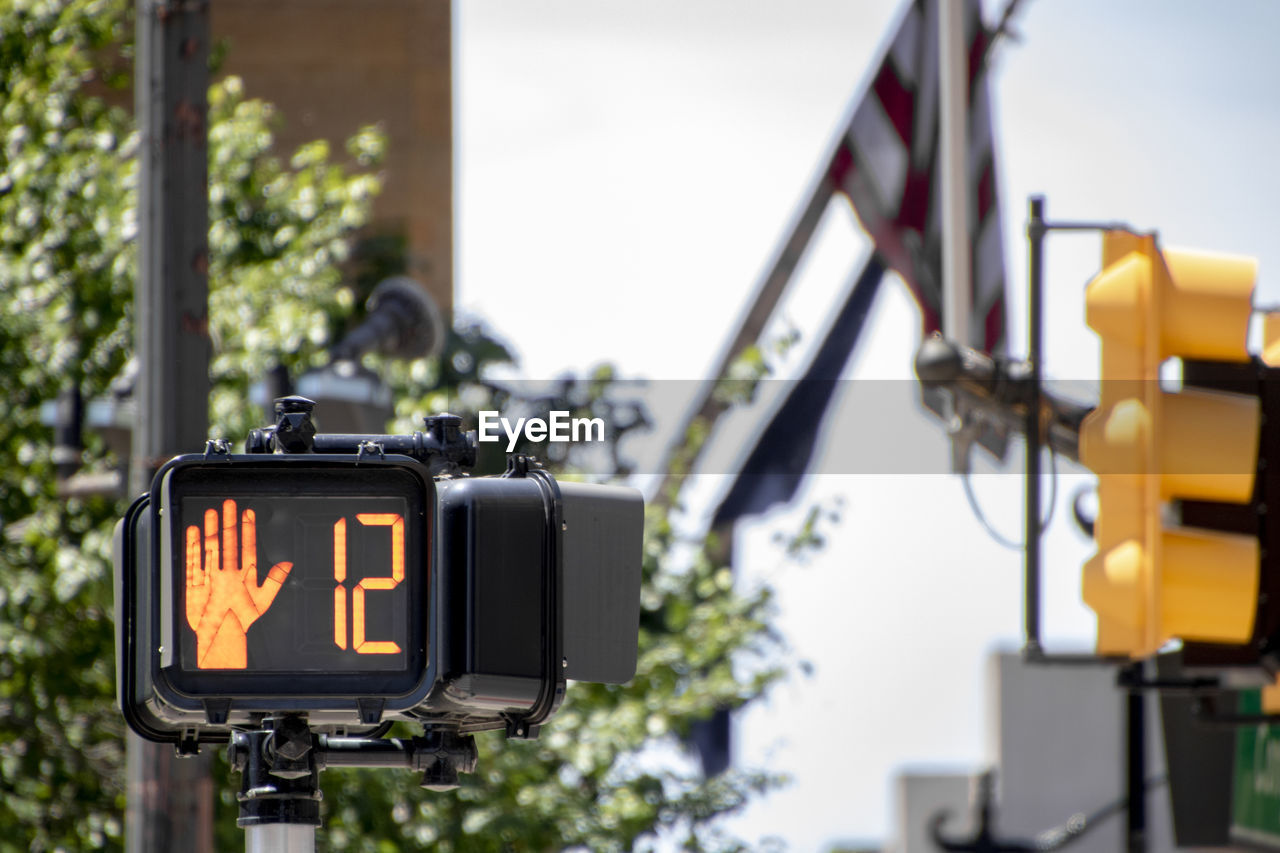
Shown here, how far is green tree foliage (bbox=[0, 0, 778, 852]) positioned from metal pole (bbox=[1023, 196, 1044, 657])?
17.6 feet

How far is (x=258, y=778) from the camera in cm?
348

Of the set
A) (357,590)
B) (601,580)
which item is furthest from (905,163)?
(357,590)

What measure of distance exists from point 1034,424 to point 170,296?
9.72ft

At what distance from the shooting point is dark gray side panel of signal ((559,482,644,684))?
353cm

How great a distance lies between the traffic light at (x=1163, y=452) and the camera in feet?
18.0

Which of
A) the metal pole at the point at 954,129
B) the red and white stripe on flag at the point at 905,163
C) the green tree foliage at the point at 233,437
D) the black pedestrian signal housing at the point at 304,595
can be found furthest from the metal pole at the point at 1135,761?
the red and white stripe on flag at the point at 905,163

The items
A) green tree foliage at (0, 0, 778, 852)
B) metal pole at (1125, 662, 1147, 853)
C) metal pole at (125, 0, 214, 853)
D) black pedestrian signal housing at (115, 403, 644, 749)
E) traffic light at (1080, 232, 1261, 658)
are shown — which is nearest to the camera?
black pedestrian signal housing at (115, 403, 644, 749)

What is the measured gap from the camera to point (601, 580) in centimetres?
361

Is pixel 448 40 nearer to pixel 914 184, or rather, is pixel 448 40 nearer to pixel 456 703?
pixel 914 184

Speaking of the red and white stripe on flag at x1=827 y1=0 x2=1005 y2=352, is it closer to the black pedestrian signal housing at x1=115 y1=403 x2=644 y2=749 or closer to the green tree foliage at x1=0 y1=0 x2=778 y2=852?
the green tree foliage at x1=0 y1=0 x2=778 y2=852

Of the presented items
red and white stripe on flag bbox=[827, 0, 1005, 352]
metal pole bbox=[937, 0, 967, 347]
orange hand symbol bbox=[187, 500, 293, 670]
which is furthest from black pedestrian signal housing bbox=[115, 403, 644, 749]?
red and white stripe on flag bbox=[827, 0, 1005, 352]

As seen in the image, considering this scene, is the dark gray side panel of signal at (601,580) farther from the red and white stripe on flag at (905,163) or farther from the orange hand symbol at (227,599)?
the red and white stripe on flag at (905,163)

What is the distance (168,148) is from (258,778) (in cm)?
386

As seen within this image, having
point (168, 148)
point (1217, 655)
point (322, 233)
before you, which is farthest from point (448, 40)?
point (1217, 655)
